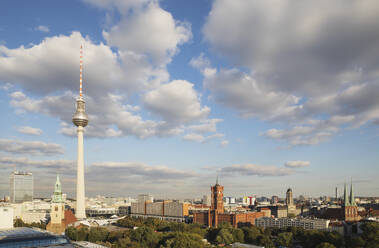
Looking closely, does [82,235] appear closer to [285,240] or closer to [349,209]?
[285,240]

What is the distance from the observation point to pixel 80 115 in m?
148

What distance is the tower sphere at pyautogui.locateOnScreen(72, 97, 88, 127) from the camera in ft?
485

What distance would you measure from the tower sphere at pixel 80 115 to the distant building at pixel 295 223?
9414cm

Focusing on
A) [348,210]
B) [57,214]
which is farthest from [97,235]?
[348,210]

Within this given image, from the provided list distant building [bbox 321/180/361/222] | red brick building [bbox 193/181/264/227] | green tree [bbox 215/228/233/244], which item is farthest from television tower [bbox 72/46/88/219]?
distant building [bbox 321/180/361/222]

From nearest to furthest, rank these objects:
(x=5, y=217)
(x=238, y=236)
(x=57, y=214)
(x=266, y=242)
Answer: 1. (x=5, y=217)
2. (x=266, y=242)
3. (x=238, y=236)
4. (x=57, y=214)

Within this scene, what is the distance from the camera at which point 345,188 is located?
493 ft

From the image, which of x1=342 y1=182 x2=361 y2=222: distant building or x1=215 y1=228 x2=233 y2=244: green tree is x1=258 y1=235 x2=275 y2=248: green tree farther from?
x1=342 y1=182 x2=361 y2=222: distant building

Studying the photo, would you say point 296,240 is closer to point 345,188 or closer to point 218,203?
point 218,203

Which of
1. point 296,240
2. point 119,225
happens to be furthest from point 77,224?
point 296,240

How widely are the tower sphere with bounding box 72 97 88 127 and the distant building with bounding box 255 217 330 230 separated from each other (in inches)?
3706

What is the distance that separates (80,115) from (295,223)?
107 meters

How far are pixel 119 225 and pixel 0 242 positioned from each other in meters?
101

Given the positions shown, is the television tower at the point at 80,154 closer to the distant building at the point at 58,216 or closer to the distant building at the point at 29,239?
the distant building at the point at 58,216
